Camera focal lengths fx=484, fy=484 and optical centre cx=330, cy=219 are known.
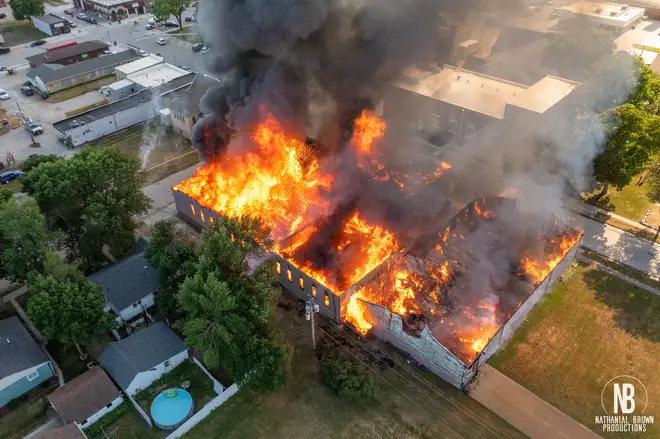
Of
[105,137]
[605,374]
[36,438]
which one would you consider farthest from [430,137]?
[36,438]

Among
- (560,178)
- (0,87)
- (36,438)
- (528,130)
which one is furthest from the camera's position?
(0,87)

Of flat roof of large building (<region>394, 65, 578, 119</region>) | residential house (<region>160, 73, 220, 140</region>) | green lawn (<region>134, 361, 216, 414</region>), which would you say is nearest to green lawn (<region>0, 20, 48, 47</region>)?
residential house (<region>160, 73, 220, 140</region>)

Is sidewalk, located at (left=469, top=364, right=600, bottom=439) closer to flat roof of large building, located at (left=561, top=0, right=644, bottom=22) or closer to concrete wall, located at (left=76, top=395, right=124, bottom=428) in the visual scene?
concrete wall, located at (left=76, top=395, right=124, bottom=428)

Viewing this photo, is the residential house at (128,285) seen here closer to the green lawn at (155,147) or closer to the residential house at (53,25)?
the green lawn at (155,147)

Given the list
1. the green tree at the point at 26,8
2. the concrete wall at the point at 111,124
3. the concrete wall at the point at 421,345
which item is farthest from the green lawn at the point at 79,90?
the concrete wall at the point at 421,345

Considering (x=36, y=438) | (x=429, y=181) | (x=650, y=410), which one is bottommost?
(x=650, y=410)

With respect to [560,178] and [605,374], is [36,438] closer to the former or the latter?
[605,374]

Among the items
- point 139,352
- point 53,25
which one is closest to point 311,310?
point 139,352
